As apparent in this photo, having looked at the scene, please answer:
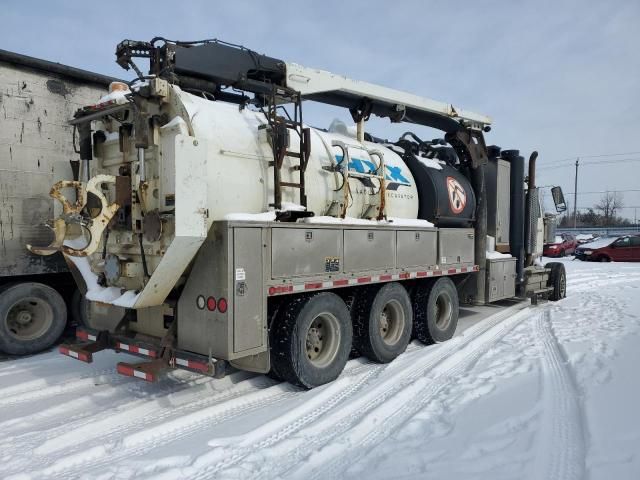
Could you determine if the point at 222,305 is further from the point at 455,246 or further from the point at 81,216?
the point at 455,246

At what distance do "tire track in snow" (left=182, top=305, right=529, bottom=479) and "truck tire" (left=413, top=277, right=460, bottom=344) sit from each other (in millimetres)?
482

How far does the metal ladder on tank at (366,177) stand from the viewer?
5.85m

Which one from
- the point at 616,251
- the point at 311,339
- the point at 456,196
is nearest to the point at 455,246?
the point at 456,196

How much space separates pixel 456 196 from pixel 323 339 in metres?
3.74

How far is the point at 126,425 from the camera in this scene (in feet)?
13.8

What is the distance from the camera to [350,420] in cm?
426

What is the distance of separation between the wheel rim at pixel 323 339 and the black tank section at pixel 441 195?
277 cm

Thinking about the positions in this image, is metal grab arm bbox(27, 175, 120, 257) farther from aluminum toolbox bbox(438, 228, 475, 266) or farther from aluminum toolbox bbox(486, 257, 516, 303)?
aluminum toolbox bbox(486, 257, 516, 303)

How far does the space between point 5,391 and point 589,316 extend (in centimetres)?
905

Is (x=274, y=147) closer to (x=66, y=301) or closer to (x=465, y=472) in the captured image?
(x=465, y=472)

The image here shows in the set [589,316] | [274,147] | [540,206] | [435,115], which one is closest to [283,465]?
[274,147]

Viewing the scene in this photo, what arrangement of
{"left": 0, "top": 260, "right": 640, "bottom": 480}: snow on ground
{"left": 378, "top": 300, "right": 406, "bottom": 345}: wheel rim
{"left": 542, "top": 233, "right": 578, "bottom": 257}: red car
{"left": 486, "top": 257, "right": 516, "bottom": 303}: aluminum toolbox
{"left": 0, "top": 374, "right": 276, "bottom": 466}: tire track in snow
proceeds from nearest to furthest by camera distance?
{"left": 0, "top": 260, "right": 640, "bottom": 480}: snow on ground < {"left": 0, "top": 374, "right": 276, "bottom": 466}: tire track in snow < {"left": 378, "top": 300, "right": 406, "bottom": 345}: wheel rim < {"left": 486, "top": 257, "right": 516, "bottom": 303}: aluminum toolbox < {"left": 542, "top": 233, "right": 578, "bottom": 257}: red car

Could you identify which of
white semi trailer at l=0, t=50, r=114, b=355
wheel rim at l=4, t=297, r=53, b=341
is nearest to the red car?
white semi trailer at l=0, t=50, r=114, b=355

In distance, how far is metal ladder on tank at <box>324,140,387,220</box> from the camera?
585 centimetres
